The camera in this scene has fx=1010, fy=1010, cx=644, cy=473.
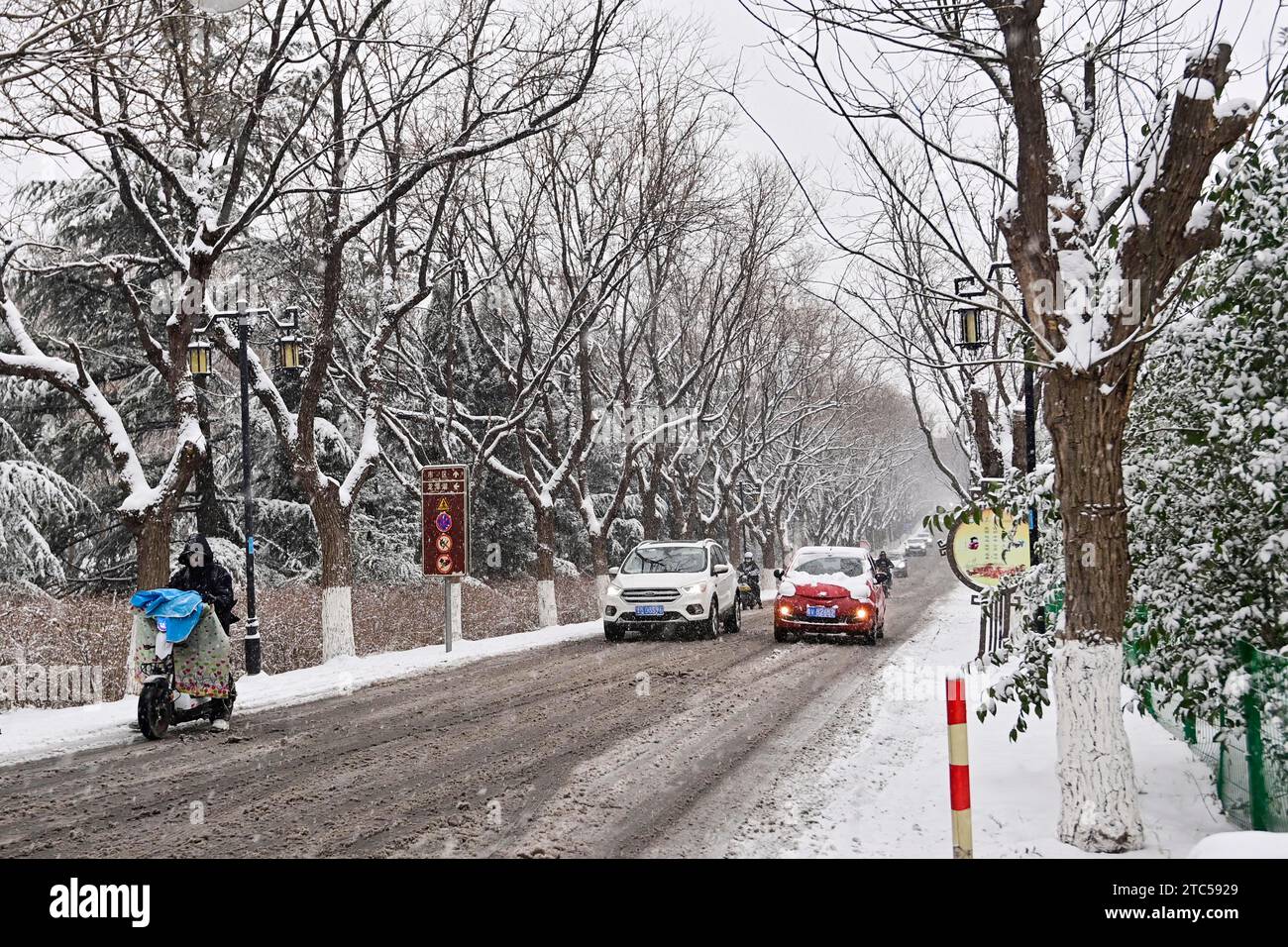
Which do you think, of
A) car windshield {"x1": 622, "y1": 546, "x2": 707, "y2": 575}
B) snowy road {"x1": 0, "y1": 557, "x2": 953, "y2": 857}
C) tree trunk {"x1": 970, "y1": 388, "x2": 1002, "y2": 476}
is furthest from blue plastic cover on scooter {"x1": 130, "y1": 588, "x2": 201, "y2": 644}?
tree trunk {"x1": 970, "y1": 388, "x2": 1002, "y2": 476}

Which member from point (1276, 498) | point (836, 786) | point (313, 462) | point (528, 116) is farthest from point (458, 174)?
point (1276, 498)

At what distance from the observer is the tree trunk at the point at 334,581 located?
17.4 metres

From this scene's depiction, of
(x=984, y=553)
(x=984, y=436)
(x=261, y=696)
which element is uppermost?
(x=984, y=436)

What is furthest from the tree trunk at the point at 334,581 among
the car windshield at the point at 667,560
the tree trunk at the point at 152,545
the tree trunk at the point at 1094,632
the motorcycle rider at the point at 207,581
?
the tree trunk at the point at 1094,632

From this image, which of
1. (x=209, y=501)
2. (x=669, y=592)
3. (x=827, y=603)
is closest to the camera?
(x=827, y=603)

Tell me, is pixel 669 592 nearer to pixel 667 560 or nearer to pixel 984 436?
pixel 667 560

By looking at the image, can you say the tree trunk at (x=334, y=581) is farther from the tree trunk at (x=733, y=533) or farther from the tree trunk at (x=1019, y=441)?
the tree trunk at (x=733, y=533)

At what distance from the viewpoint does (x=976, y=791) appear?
739 centimetres

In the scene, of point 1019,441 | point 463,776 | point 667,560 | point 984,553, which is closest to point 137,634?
point 463,776

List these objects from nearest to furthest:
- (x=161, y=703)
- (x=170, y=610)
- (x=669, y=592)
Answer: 1. (x=170, y=610)
2. (x=161, y=703)
3. (x=669, y=592)

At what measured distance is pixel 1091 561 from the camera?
19.0 ft

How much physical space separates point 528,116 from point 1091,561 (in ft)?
39.5

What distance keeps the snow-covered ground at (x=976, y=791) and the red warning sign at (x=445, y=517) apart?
1014 centimetres

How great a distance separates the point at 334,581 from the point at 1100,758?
14.1 m
